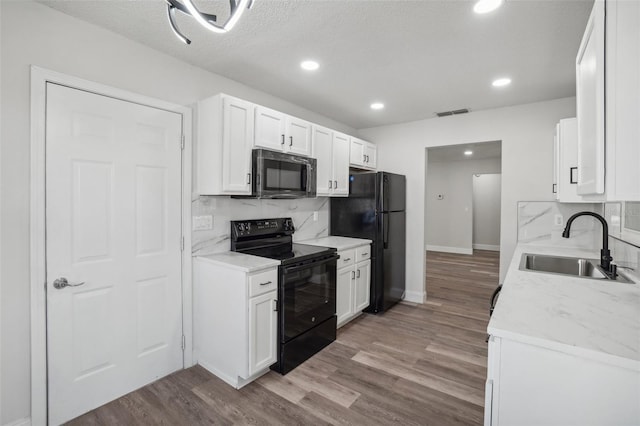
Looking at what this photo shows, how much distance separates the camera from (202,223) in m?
2.60

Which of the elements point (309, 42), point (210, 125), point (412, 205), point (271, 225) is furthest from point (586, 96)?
point (412, 205)

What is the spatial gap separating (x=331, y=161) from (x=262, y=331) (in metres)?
1.99

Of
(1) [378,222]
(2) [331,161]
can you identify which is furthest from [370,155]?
(1) [378,222]

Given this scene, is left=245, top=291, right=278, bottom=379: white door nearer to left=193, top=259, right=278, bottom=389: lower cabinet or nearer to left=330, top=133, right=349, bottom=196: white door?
left=193, top=259, right=278, bottom=389: lower cabinet

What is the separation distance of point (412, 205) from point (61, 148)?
3705 millimetres

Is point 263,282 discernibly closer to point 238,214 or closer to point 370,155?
point 238,214

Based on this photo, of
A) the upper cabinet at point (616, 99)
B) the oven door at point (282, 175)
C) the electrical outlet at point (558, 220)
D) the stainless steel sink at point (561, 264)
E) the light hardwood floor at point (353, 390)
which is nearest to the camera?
the upper cabinet at point (616, 99)

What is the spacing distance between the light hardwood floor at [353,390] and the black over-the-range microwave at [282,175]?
4.85ft

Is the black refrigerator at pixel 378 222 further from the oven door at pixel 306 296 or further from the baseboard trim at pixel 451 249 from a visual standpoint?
the baseboard trim at pixel 451 249

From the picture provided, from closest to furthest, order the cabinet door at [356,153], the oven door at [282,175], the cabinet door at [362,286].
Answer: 1. the oven door at [282,175]
2. the cabinet door at [362,286]
3. the cabinet door at [356,153]

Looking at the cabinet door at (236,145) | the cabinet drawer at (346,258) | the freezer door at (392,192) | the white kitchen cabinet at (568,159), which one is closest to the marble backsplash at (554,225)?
the white kitchen cabinet at (568,159)

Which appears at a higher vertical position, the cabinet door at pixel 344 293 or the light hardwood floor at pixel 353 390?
the cabinet door at pixel 344 293

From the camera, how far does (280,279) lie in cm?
243

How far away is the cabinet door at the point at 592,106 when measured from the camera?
1.02m
